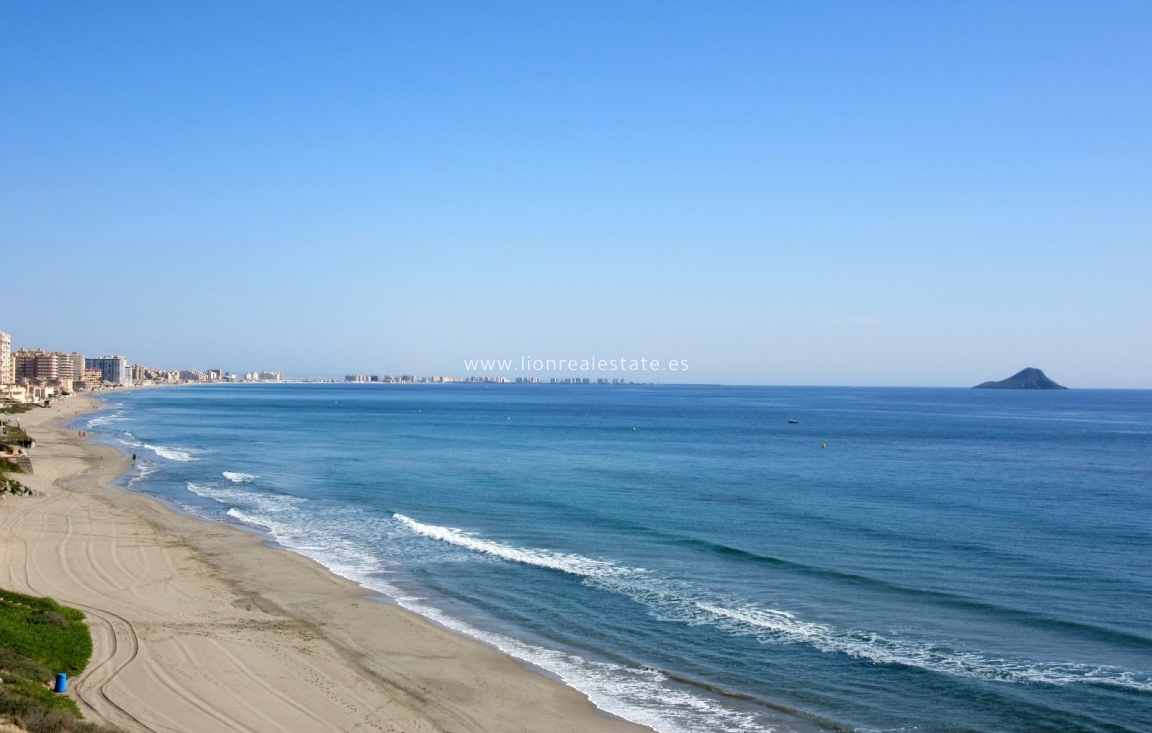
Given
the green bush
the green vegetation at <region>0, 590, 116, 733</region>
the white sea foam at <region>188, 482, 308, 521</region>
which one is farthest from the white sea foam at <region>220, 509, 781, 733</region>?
the green vegetation at <region>0, 590, 116, 733</region>

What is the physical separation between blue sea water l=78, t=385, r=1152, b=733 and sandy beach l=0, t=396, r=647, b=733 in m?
1.31

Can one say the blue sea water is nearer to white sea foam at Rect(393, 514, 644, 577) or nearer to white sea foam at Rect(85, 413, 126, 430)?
white sea foam at Rect(393, 514, 644, 577)

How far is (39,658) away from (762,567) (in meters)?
20.6

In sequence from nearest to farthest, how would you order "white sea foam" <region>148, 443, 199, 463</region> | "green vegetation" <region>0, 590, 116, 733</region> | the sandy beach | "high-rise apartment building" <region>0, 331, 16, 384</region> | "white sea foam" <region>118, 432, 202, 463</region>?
"green vegetation" <region>0, 590, 116, 733</region> < the sandy beach < "white sea foam" <region>148, 443, 199, 463</region> < "white sea foam" <region>118, 432, 202, 463</region> < "high-rise apartment building" <region>0, 331, 16, 384</region>

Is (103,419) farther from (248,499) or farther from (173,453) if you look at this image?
(248,499)

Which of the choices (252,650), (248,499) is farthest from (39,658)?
(248,499)

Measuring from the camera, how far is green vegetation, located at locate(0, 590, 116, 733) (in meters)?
12.3

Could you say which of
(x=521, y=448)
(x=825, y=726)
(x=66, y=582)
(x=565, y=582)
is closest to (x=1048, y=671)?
(x=825, y=726)

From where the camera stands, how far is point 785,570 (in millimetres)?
28406

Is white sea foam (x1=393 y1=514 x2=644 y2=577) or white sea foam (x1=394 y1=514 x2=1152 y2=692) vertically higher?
white sea foam (x1=394 y1=514 x2=1152 y2=692)

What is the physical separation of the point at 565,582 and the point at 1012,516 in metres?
23.2

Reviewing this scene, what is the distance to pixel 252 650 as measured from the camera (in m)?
19.8

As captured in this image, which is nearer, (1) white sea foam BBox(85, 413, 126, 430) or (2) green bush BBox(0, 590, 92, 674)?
(2) green bush BBox(0, 590, 92, 674)

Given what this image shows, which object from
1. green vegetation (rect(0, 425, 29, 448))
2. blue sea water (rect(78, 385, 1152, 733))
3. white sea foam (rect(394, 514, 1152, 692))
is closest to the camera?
blue sea water (rect(78, 385, 1152, 733))
